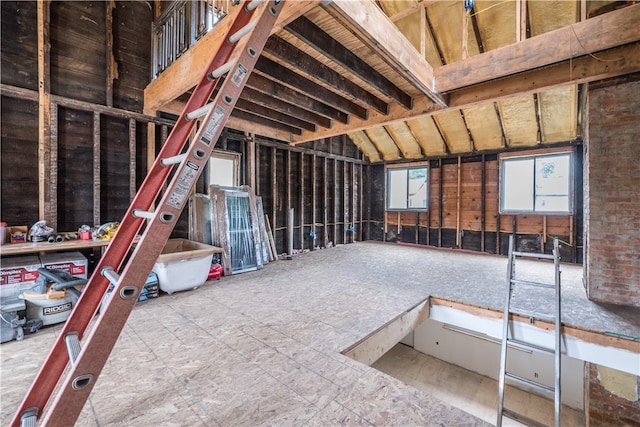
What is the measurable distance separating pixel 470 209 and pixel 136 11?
287 inches

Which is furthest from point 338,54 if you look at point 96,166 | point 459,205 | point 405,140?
point 459,205

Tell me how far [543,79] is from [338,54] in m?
2.45

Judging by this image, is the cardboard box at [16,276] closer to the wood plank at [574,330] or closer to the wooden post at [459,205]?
the wood plank at [574,330]

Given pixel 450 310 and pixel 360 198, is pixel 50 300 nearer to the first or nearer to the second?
pixel 450 310

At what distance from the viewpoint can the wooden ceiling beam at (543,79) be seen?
9.14ft

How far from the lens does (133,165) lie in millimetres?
3754

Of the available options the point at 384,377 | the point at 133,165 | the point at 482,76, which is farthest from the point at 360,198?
the point at 384,377

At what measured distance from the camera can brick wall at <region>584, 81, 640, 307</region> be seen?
9.54 feet

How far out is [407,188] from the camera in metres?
7.63

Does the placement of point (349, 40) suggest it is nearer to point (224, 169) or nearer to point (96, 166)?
point (224, 169)

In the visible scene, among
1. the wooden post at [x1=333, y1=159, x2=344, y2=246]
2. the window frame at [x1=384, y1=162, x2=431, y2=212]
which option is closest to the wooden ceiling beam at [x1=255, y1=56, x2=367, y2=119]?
the wooden post at [x1=333, y1=159, x2=344, y2=246]

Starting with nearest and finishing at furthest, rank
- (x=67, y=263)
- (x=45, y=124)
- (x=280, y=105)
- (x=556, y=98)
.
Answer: (x=67, y=263)
(x=45, y=124)
(x=280, y=105)
(x=556, y=98)

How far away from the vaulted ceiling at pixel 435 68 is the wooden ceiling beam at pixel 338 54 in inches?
0.5

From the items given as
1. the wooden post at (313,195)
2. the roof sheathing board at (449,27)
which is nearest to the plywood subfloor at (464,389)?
the wooden post at (313,195)
